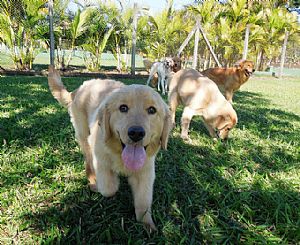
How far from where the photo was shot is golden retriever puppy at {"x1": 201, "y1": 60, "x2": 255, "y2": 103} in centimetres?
846

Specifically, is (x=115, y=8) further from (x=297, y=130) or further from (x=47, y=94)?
(x=297, y=130)

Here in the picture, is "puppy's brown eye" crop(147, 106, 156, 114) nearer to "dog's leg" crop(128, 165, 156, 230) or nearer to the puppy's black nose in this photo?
the puppy's black nose

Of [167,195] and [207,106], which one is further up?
[207,106]

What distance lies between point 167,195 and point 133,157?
0.75 m

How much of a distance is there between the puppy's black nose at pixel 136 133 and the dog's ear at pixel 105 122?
0.31 meters

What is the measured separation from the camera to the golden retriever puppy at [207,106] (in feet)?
14.6

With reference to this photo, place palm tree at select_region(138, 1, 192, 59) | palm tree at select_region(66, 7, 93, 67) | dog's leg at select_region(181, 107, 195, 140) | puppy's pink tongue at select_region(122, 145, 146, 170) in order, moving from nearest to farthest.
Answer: puppy's pink tongue at select_region(122, 145, 146, 170)
dog's leg at select_region(181, 107, 195, 140)
palm tree at select_region(66, 7, 93, 67)
palm tree at select_region(138, 1, 192, 59)

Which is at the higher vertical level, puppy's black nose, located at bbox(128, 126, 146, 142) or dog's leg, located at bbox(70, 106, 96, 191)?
puppy's black nose, located at bbox(128, 126, 146, 142)

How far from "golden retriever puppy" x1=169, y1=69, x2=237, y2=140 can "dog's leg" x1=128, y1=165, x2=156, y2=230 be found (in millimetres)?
2146

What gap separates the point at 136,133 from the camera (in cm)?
196

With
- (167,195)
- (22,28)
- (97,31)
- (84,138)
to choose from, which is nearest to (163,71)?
(97,31)

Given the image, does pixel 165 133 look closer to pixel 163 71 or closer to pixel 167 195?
pixel 167 195

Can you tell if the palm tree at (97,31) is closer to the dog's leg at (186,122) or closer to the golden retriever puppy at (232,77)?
the golden retriever puppy at (232,77)

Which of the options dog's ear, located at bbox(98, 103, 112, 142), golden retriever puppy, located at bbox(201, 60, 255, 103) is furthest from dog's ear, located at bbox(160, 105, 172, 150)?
golden retriever puppy, located at bbox(201, 60, 255, 103)
